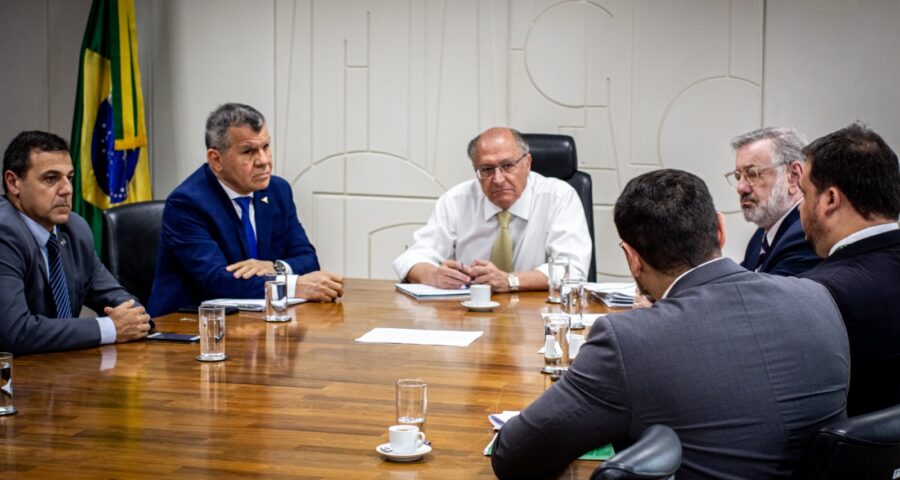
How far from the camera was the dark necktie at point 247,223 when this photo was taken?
413 cm

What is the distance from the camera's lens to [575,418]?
1.75 meters

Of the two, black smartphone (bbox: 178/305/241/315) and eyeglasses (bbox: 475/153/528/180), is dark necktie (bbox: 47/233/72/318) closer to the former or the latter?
black smartphone (bbox: 178/305/241/315)

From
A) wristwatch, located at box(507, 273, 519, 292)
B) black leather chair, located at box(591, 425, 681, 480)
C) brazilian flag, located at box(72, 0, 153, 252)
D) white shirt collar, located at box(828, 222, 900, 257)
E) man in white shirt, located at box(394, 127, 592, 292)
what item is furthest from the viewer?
brazilian flag, located at box(72, 0, 153, 252)

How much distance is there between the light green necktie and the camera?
14.8 feet

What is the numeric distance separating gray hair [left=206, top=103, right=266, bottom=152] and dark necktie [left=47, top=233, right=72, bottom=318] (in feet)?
2.97

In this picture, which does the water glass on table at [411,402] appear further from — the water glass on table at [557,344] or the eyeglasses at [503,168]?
the eyeglasses at [503,168]

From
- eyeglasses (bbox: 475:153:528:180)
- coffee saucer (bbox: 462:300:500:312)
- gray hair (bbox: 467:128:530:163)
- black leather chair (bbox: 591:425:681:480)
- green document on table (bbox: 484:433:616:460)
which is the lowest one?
green document on table (bbox: 484:433:616:460)

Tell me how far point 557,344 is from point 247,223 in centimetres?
187

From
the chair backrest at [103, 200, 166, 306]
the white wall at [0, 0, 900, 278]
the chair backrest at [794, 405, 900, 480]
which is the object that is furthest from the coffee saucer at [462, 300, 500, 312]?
the white wall at [0, 0, 900, 278]

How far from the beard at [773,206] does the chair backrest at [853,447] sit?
199 centimetres

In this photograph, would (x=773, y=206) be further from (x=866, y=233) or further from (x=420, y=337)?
(x=420, y=337)

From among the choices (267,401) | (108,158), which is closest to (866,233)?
(267,401)

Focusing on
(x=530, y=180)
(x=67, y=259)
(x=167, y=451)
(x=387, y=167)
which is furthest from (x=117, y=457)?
(x=387, y=167)

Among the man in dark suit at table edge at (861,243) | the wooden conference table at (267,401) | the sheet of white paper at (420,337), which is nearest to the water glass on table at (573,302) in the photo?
the wooden conference table at (267,401)
